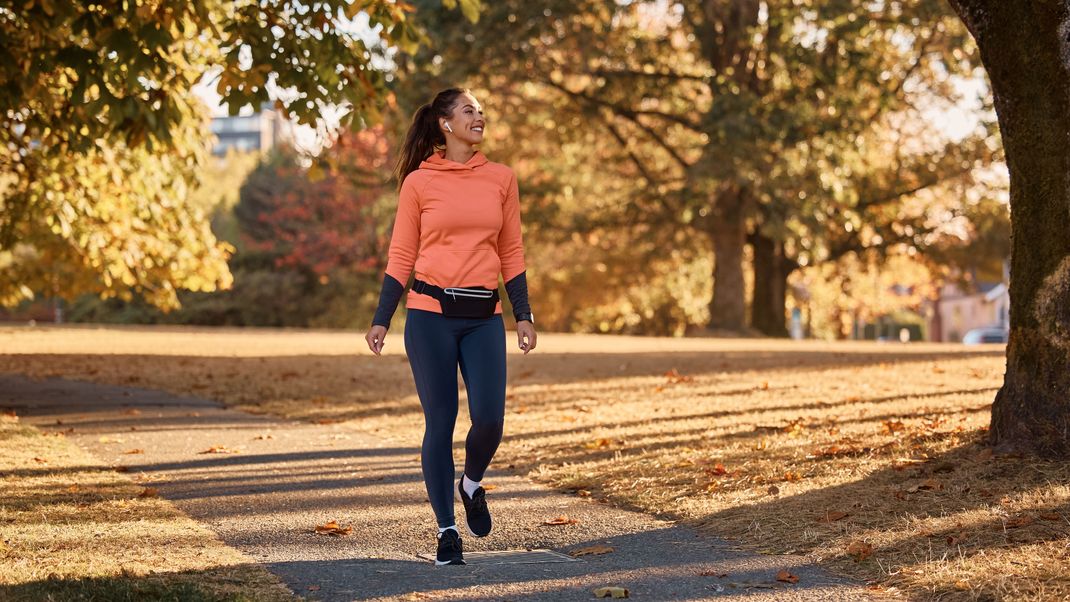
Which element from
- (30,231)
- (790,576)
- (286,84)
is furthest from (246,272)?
(790,576)

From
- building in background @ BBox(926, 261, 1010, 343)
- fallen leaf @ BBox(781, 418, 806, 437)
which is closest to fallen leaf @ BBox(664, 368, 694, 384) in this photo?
fallen leaf @ BBox(781, 418, 806, 437)

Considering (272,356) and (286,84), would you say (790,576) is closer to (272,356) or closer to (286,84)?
(286,84)

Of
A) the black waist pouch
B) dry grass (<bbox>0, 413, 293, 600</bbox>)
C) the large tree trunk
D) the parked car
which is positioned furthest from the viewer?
the parked car

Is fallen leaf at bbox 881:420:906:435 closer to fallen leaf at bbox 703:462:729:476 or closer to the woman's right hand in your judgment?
fallen leaf at bbox 703:462:729:476

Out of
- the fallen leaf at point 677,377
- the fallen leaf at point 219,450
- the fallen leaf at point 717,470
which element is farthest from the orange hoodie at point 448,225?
the fallen leaf at point 677,377

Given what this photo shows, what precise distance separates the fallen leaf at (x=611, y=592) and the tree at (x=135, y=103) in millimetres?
5505

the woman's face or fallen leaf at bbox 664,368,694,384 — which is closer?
the woman's face

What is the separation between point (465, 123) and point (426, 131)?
217 millimetres

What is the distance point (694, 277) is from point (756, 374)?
89.8 feet

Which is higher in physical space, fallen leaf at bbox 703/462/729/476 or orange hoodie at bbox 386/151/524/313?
orange hoodie at bbox 386/151/524/313

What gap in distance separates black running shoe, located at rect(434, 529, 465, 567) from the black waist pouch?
99 cm

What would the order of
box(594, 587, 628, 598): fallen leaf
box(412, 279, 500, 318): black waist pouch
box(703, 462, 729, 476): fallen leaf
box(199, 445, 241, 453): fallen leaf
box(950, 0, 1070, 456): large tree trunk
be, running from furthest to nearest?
box(199, 445, 241, 453): fallen leaf < box(703, 462, 729, 476): fallen leaf < box(950, 0, 1070, 456): large tree trunk < box(412, 279, 500, 318): black waist pouch < box(594, 587, 628, 598): fallen leaf

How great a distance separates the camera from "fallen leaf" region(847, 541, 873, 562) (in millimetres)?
5492

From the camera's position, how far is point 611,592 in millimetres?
4887
